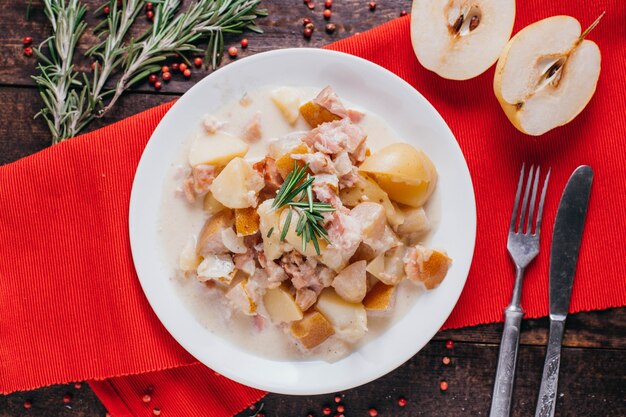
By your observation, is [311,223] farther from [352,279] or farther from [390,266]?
[390,266]

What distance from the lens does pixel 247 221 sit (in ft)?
6.79

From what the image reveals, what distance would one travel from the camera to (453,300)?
221cm

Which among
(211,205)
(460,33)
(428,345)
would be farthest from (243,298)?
(460,33)

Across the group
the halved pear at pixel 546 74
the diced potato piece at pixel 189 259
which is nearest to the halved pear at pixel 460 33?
the halved pear at pixel 546 74

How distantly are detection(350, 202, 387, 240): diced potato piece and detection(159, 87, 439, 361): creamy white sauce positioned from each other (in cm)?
33

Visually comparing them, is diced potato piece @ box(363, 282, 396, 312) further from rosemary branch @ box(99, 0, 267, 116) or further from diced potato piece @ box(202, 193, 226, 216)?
rosemary branch @ box(99, 0, 267, 116)

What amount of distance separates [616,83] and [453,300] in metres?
1.14

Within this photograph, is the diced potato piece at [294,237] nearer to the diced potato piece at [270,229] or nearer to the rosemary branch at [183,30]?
the diced potato piece at [270,229]

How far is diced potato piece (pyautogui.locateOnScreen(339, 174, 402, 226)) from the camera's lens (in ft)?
6.86

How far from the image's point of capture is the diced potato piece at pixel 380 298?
84.0 inches

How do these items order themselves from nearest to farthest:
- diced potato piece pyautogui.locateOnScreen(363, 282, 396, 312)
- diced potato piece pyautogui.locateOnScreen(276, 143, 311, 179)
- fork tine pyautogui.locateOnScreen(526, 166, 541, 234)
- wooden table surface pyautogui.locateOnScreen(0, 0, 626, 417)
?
1. diced potato piece pyautogui.locateOnScreen(276, 143, 311, 179)
2. diced potato piece pyautogui.locateOnScreen(363, 282, 396, 312)
3. fork tine pyautogui.locateOnScreen(526, 166, 541, 234)
4. wooden table surface pyautogui.locateOnScreen(0, 0, 626, 417)

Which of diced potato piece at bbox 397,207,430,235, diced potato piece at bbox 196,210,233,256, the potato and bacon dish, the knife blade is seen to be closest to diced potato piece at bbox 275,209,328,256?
the potato and bacon dish

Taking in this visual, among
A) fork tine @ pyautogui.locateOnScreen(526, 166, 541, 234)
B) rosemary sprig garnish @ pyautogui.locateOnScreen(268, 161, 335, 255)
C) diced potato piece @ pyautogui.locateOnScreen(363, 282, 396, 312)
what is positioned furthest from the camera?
fork tine @ pyautogui.locateOnScreen(526, 166, 541, 234)

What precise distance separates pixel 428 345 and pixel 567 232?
29.6 inches
